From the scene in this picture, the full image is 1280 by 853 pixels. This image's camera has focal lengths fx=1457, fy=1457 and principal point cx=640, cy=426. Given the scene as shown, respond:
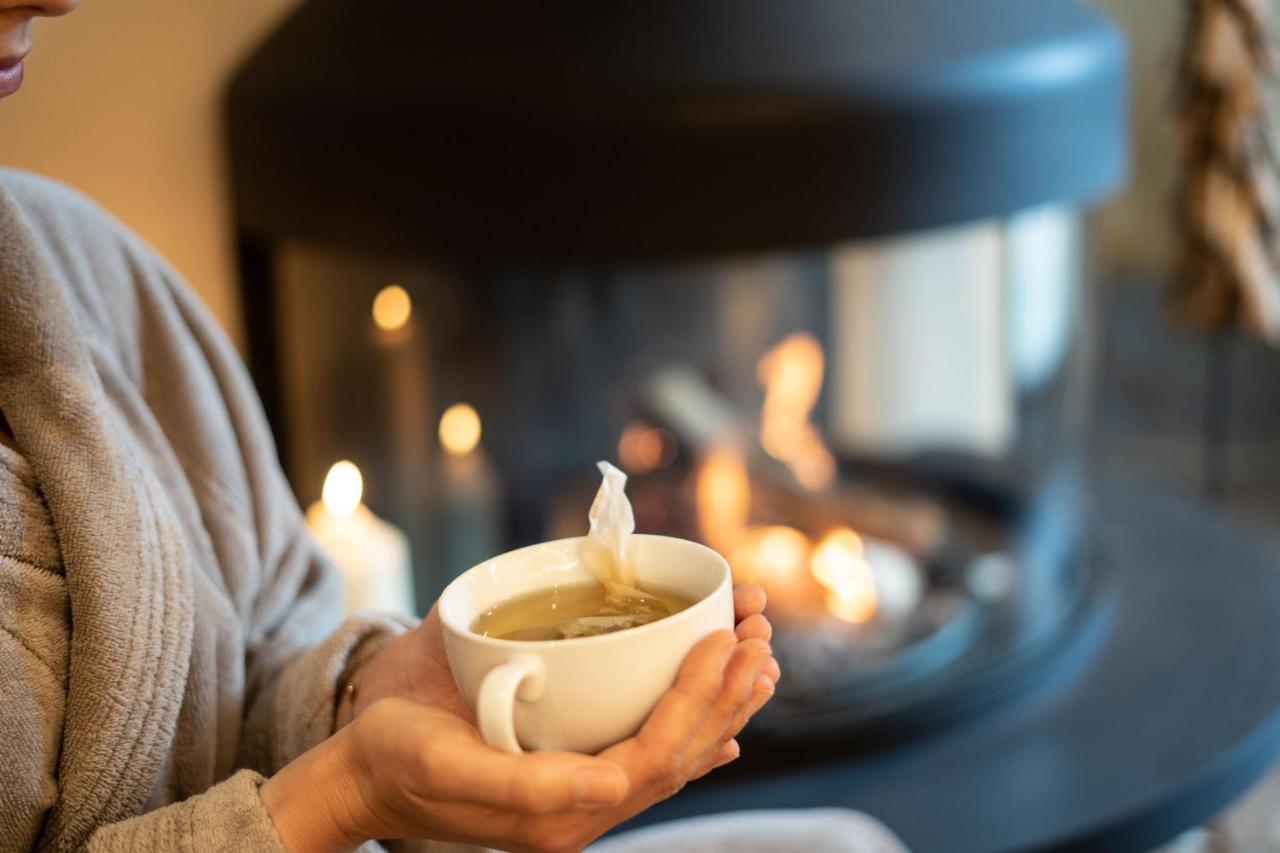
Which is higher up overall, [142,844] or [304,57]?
[304,57]

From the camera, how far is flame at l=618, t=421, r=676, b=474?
223cm

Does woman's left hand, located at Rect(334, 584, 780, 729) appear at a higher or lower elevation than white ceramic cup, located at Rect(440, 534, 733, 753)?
lower

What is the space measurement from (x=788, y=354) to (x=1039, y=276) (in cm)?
44

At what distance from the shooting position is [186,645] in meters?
0.75

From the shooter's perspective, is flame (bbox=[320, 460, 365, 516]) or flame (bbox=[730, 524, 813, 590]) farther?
flame (bbox=[730, 524, 813, 590])

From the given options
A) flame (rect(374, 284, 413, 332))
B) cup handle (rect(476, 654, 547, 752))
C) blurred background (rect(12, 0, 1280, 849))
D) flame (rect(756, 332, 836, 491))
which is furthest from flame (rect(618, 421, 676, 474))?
cup handle (rect(476, 654, 547, 752))

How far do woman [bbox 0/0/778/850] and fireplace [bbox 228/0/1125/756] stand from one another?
0.53 meters

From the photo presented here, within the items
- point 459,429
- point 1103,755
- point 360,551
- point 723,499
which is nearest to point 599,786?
point 360,551

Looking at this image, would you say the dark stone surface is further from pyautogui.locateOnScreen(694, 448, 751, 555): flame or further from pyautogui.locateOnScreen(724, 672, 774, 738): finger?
pyautogui.locateOnScreen(724, 672, 774, 738): finger

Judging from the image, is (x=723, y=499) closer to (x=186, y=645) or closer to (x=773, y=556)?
(x=773, y=556)

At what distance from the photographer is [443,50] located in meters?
1.39

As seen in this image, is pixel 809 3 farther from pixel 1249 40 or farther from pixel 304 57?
pixel 1249 40

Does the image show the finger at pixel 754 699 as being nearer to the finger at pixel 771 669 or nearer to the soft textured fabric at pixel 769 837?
the finger at pixel 771 669

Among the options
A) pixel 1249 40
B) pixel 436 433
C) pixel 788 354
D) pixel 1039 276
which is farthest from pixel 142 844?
pixel 1249 40
